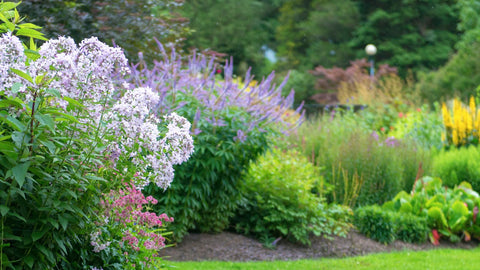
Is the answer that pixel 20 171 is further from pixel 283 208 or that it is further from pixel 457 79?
pixel 457 79

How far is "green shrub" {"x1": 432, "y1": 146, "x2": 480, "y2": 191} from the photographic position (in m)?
7.80

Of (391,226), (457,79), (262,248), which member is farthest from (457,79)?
(262,248)

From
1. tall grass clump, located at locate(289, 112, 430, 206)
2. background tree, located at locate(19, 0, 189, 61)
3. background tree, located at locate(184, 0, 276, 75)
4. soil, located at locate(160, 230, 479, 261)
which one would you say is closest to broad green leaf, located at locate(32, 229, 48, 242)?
soil, located at locate(160, 230, 479, 261)

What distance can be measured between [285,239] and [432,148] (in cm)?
450

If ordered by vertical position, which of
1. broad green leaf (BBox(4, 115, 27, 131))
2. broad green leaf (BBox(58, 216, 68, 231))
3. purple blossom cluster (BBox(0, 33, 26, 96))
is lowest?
broad green leaf (BBox(58, 216, 68, 231))

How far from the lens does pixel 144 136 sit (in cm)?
237

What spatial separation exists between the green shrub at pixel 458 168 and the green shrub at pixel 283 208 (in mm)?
2694

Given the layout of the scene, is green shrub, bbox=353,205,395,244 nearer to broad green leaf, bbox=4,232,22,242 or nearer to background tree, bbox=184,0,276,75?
broad green leaf, bbox=4,232,22,242

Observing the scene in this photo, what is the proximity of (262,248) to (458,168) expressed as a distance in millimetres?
A: 4165

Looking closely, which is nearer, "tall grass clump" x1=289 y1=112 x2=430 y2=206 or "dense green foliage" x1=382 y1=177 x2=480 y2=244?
"dense green foliage" x1=382 y1=177 x2=480 y2=244

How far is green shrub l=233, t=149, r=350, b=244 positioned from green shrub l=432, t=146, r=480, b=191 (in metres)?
2.69

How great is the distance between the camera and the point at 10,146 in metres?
1.97

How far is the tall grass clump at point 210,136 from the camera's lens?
495 cm

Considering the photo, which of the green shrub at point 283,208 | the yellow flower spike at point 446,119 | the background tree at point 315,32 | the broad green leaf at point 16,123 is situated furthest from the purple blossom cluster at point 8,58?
the background tree at point 315,32
